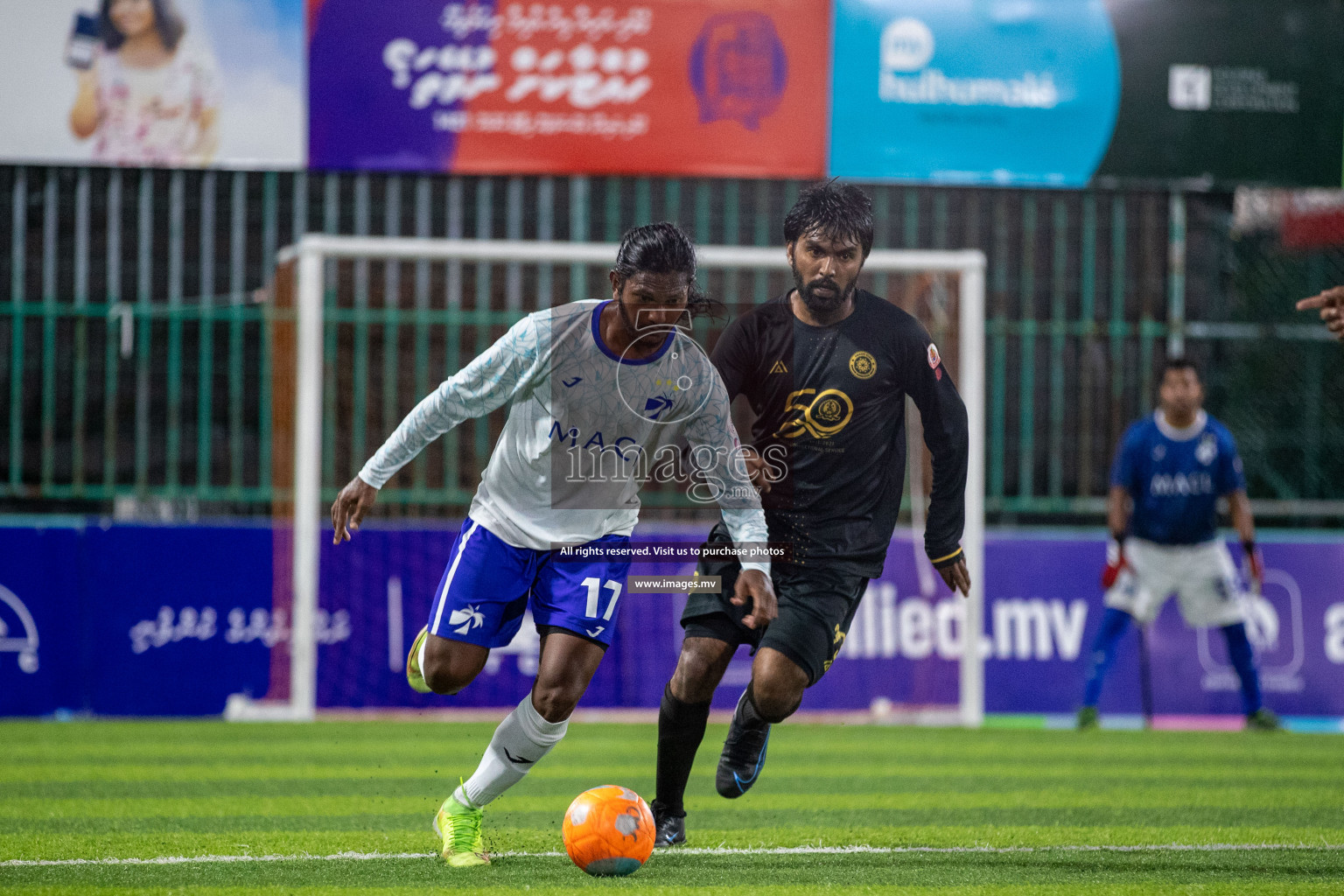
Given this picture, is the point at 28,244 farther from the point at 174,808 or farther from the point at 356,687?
the point at 174,808

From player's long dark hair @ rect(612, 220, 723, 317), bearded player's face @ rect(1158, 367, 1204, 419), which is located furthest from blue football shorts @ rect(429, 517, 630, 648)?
bearded player's face @ rect(1158, 367, 1204, 419)

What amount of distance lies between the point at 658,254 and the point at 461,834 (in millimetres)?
1838

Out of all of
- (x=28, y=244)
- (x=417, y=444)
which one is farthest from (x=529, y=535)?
(x=28, y=244)

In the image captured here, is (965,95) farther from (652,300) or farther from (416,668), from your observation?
(416,668)

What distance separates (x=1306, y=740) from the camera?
31.3 ft

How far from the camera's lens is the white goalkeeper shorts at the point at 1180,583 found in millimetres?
10078

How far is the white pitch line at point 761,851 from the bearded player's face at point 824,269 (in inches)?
69.2

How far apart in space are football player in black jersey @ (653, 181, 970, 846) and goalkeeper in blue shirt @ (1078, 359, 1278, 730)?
5097 mm

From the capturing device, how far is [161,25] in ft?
34.5

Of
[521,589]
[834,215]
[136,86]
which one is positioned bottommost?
[521,589]

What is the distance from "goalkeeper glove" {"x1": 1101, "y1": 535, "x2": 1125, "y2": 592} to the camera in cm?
999

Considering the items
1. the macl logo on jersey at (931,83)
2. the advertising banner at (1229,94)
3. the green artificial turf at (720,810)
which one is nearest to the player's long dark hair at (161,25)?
the green artificial turf at (720,810)

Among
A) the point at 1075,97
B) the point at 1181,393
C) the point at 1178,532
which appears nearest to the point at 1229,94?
the point at 1075,97

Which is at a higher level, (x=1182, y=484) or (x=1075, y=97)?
(x=1075, y=97)
